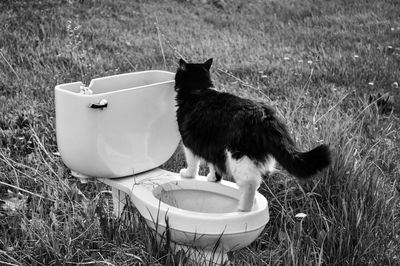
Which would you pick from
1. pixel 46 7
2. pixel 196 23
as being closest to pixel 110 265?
pixel 46 7

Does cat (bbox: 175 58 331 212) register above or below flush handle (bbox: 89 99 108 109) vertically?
below

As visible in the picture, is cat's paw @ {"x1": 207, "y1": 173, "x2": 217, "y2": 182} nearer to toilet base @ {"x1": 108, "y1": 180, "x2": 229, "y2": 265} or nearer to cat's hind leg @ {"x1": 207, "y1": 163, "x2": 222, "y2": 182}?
cat's hind leg @ {"x1": 207, "y1": 163, "x2": 222, "y2": 182}

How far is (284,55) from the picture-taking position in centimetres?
573

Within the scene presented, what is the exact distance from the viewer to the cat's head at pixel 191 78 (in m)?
2.63

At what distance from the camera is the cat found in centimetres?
219

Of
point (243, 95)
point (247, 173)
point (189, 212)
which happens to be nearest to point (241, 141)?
point (247, 173)

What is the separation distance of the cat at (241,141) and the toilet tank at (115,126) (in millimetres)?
177

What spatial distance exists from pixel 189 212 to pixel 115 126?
548 millimetres

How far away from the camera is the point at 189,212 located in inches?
89.7

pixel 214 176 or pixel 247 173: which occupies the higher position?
pixel 247 173

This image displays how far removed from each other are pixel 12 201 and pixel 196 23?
430cm

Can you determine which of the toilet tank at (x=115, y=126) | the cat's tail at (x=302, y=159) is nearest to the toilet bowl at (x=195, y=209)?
the toilet tank at (x=115, y=126)

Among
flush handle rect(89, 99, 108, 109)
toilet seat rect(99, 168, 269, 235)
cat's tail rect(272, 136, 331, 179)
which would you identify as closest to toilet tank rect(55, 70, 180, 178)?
flush handle rect(89, 99, 108, 109)

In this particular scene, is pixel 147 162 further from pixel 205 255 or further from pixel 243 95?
pixel 243 95
